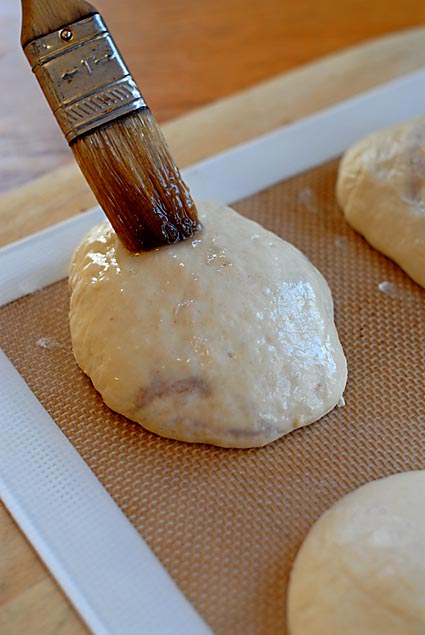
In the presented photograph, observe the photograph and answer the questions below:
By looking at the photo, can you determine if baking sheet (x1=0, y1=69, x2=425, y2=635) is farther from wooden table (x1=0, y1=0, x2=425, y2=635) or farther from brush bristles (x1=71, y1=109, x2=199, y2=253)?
wooden table (x1=0, y1=0, x2=425, y2=635)

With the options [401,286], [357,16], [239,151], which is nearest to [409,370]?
[401,286]

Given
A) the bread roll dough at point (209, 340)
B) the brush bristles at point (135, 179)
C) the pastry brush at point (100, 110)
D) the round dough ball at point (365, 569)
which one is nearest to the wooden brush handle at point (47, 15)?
the pastry brush at point (100, 110)

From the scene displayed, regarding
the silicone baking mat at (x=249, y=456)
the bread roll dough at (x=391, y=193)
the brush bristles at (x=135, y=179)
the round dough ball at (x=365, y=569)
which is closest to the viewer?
the round dough ball at (x=365, y=569)

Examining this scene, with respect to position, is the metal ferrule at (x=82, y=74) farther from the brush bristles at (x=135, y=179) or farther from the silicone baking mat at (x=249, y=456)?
the silicone baking mat at (x=249, y=456)

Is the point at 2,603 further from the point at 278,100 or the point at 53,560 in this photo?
the point at 278,100

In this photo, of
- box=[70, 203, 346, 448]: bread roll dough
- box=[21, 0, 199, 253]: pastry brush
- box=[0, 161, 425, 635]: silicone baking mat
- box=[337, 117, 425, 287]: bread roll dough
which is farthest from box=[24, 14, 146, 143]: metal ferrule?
box=[337, 117, 425, 287]: bread roll dough
